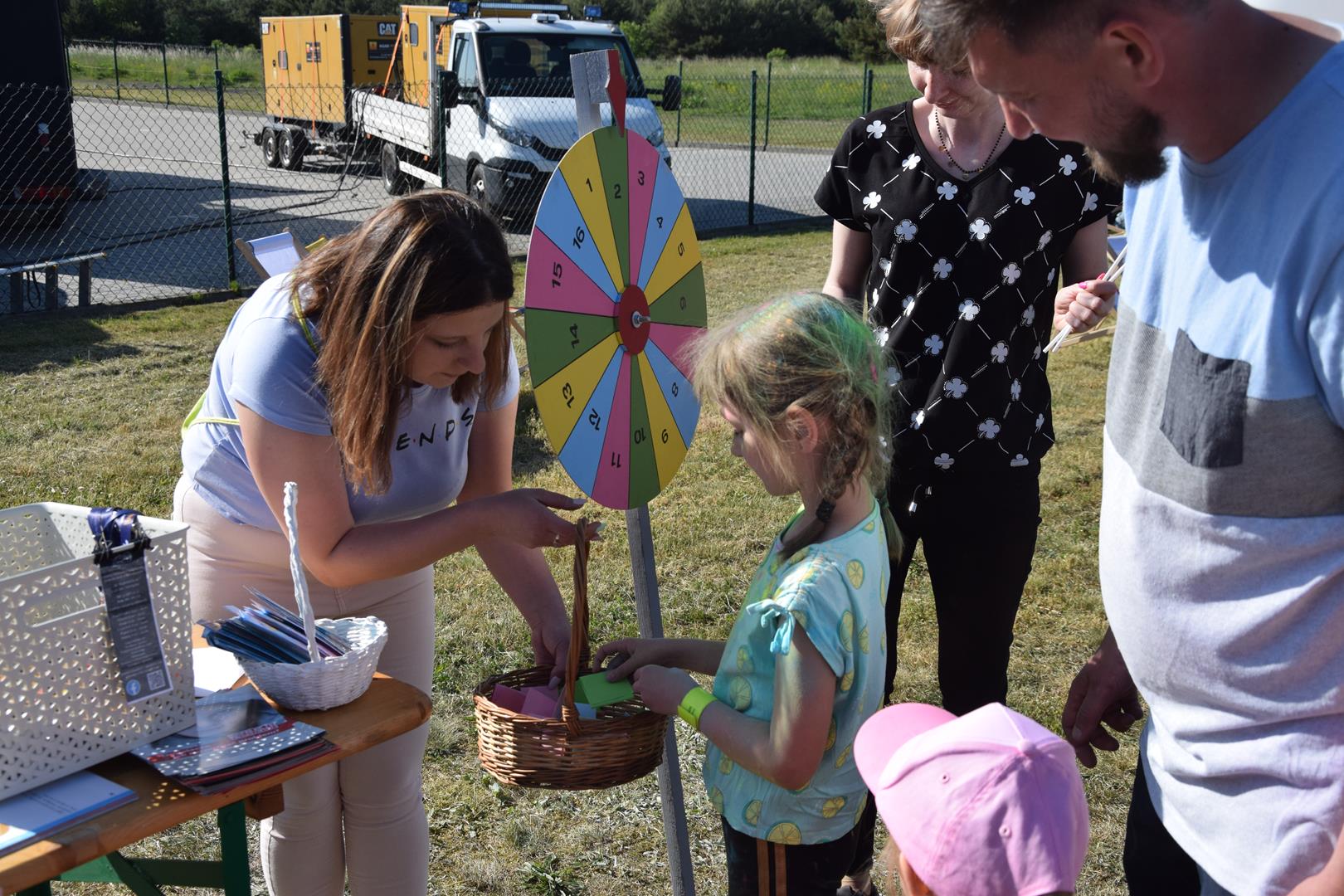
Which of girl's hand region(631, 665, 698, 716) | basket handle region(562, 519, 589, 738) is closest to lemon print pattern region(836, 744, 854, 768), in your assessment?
girl's hand region(631, 665, 698, 716)

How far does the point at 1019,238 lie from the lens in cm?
219

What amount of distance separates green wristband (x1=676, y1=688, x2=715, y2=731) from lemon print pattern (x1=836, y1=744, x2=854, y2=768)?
0.71 ft

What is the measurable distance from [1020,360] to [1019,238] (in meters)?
0.24

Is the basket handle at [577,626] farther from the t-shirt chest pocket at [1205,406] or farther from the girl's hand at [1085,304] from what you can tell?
the girl's hand at [1085,304]

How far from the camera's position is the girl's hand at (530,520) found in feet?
6.04

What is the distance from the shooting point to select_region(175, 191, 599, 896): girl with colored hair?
180cm

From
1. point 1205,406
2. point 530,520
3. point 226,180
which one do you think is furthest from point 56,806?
point 226,180

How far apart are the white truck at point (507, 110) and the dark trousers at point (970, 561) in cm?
851

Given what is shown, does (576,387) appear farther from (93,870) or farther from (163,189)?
(163,189)

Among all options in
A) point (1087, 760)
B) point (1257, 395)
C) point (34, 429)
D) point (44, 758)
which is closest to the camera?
point (1257, 395)

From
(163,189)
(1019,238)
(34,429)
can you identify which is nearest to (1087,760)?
(1019,238)

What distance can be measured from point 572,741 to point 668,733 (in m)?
0.43

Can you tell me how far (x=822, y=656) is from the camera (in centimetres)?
161

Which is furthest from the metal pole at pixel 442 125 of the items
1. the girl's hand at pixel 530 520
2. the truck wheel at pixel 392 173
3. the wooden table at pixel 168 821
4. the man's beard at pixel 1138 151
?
the man's beard at pixel 1138 151
